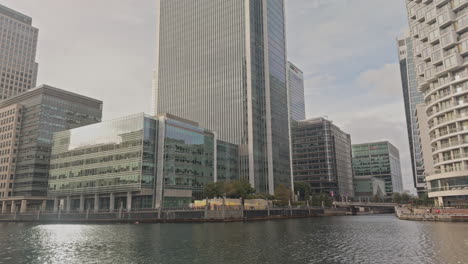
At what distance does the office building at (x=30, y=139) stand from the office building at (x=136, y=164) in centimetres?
2128

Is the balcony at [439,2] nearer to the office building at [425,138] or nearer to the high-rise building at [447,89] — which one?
the high-rise building at [447,89]

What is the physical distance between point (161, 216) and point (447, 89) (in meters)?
95.5

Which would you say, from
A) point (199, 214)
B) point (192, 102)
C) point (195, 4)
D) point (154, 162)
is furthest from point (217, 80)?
point (199, 214)

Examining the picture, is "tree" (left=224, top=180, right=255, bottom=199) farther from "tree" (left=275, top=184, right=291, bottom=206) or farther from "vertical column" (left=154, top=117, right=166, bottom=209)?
"vertical column" (left=154, top=117, right=166, bottom=209)

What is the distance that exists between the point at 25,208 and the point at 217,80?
10981 cm

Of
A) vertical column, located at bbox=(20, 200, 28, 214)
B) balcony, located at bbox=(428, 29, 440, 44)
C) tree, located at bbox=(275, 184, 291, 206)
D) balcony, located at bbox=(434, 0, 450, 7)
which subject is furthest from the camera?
vertical column, located at bbox=(20, 200, 28, 214)

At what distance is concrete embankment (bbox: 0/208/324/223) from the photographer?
108 meters

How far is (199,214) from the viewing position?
4242 inches

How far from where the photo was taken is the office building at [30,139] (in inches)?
6973

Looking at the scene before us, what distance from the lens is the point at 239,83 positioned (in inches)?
6885

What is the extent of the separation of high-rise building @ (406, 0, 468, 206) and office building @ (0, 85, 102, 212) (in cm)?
16816

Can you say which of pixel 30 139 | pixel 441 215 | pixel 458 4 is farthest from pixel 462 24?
pixel 30 139

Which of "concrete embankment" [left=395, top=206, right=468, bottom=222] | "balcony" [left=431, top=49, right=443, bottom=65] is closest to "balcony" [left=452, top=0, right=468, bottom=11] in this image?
"balcony" [left=431, top=49, right=443, bottom=65]

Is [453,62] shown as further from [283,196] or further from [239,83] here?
[239,83]
